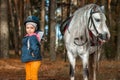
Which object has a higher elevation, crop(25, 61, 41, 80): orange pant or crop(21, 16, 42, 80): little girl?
crop(21, 16, 42, 80): little girl

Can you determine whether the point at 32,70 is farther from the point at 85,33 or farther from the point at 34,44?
the point at 85,33

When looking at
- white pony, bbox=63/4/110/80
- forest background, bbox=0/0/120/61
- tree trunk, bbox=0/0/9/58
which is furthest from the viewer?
forest background, bbox=0/0/120/61

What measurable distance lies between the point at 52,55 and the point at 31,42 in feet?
42.4

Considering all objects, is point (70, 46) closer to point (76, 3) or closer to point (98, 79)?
point (98, 79)

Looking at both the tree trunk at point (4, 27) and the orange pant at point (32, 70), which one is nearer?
the orange pant at point (32, 70)

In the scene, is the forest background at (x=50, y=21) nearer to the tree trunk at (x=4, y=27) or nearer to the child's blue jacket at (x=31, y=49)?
the tree trunk at (x=4, y=27)

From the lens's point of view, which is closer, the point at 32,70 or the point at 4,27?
the point at 32,70

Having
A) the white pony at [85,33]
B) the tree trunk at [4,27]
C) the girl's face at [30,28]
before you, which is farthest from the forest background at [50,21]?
the girl's face at [30,28]

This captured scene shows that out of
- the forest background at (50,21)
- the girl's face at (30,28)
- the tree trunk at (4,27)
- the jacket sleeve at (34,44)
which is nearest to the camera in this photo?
the jacket sleeve at (34,44)

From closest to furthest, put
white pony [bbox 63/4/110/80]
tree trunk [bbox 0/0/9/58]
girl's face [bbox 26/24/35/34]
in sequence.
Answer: girl's face [bbox 26/24/35/34] < white pony [bbox 63/4/110/80] < tree trunk [bbox 0/0/9/58]

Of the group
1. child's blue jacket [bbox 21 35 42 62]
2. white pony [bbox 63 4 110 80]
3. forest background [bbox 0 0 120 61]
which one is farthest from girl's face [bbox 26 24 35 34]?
forest background [bbox 0 0 120 61]

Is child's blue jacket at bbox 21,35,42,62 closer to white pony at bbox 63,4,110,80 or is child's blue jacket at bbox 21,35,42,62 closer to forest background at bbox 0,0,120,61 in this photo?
white pony at bbox 63,4,110,80

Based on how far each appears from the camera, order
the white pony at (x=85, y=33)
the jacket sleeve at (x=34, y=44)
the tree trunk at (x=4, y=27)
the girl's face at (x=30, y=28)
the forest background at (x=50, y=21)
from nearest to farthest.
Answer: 1. the jacket sleeve at (x=34, y=44)
2. the girl's face at (x=30, y=28)
3. the white pony at (x=85, y=33)
4. the tree trunk at (x=4, y=27)
5. the forest background at (x=50, y=21)

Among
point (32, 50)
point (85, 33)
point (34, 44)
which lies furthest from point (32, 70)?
point (85, 33)
